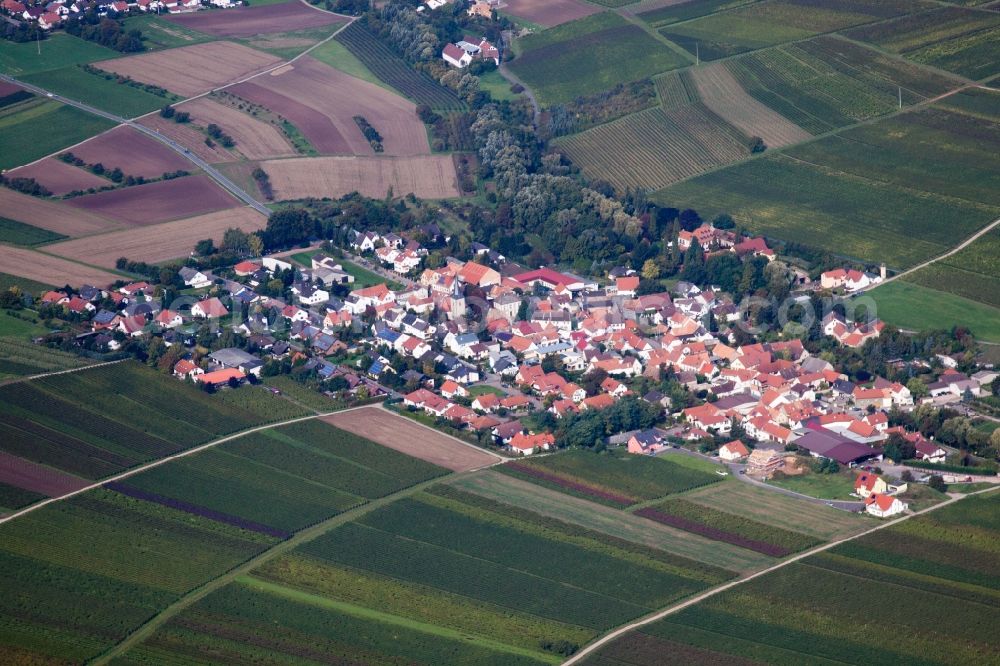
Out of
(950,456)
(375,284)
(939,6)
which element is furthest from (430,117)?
(950,456)

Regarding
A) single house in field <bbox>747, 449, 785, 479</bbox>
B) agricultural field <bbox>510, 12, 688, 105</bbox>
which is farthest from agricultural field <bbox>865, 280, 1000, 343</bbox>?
agricultural field <bbox>510, 12, 688, 105</bbox>

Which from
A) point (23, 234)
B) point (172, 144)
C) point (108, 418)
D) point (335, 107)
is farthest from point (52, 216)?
point (108, 418)

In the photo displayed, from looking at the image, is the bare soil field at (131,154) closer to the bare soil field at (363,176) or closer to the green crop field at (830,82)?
the bare soil field at (363,176)

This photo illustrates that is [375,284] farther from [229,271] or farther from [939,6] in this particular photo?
[939,6]

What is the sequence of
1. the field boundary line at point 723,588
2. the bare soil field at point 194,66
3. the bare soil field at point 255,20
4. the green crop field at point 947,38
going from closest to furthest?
the field boundary line at point 723,588 → the green crop field at point 947,38 → the bare soil field at point 194,66 → the bare soil field at point 255,20

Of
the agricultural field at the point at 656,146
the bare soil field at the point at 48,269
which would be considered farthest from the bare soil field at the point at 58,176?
the agricultural field at the point at 656,146

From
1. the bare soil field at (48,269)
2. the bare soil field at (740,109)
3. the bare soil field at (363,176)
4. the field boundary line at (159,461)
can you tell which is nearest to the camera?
the field boundary line at (159,461)
